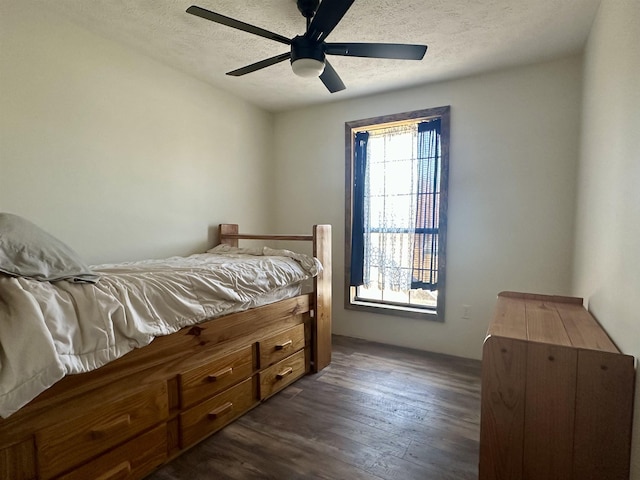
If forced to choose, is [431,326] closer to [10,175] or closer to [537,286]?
[537,286]

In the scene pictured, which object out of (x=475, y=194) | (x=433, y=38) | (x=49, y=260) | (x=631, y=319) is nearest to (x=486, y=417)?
(x=631, y=319)

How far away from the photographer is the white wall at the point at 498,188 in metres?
2.41

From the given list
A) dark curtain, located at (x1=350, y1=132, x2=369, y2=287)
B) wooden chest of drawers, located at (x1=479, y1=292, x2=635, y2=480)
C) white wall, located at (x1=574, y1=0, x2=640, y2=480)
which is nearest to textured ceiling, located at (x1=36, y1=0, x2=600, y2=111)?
white wall, located at (x1=574, y1=0, x2=640, y2=480)

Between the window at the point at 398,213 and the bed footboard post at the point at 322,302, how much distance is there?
2.44 ft

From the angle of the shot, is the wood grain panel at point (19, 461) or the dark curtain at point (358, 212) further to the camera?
the dark curtain at point (358, 212)

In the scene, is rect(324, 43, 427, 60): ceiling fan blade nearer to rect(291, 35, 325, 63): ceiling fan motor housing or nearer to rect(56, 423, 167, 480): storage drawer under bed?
rect(291, 35, 325, 63): ceiling fan motor housing

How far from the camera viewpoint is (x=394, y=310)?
10.0 ft

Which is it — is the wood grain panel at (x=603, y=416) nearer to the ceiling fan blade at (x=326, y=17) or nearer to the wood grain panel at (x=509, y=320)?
the wood grain panel at (x=509, y=320)

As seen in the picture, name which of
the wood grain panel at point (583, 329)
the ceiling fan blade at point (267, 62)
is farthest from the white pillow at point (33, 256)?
the wood grain panel at point (583, 329)

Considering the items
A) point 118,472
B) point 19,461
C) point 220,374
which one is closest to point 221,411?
point 220,374

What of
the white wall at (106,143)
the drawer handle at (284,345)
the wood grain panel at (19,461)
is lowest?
the drawer handle at (284,345)

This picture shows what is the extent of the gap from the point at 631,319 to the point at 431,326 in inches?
75.7

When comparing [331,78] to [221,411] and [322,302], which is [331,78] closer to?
[322,302]

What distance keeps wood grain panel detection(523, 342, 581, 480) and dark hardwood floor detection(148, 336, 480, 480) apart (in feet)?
1.43
